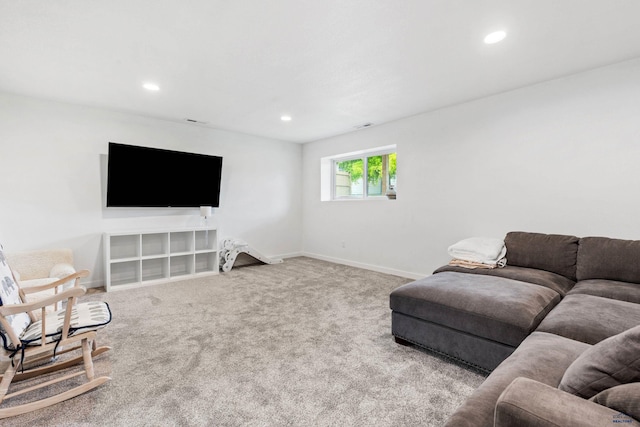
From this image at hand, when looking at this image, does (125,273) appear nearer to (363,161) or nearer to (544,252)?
(363,161)

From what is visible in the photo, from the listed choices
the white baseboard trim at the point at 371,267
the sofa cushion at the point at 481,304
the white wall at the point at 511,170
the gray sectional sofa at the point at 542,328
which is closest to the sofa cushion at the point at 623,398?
→ the gray sectional sofa at the point at 542,328

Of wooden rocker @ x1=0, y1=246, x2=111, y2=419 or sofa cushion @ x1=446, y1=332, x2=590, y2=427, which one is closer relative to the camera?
sofa cushion @ x1=446, y1=332, x2=590, y2=427

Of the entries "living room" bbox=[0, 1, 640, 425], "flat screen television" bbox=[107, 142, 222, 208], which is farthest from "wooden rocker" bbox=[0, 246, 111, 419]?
"flat screen television" bbox=[107, 142, 222, 208]

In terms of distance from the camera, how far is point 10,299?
1795 millimetres

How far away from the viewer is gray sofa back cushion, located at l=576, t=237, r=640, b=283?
7.77 feet

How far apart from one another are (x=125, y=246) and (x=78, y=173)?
3.60 feet

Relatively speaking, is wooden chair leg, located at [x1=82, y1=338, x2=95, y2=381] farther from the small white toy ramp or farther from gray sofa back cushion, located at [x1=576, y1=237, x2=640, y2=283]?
gray sofa back cushion, located at [x1=576, y1=237, x2=640, y2=283]

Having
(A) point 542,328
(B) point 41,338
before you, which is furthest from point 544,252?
(B) point 41,338

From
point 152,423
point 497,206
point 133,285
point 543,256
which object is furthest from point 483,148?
point 133,285

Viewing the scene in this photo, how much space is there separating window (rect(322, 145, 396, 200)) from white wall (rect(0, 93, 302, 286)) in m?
1.76

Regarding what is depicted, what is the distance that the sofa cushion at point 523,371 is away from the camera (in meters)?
0.94

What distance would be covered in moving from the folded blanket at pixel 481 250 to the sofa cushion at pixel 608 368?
2.17m

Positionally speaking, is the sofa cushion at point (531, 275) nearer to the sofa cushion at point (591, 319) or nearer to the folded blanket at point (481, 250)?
the folded blanket at point (481, 250)

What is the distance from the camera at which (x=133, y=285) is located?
400cm
